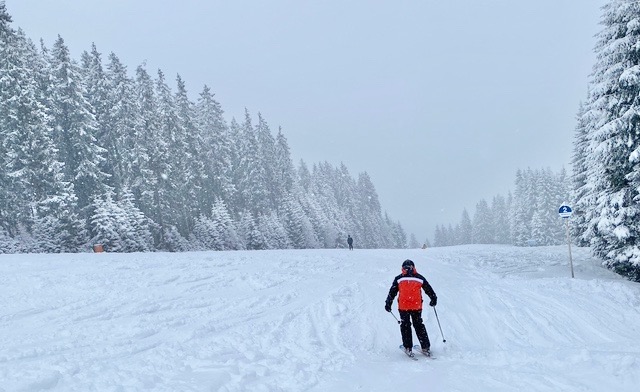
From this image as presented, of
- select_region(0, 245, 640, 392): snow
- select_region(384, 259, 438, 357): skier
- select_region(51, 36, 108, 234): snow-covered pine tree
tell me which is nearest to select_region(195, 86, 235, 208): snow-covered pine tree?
select_region(51, 36, 108, 234): snow-covered pine tree

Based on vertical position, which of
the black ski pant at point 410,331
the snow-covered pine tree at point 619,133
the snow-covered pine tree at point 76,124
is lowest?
the black ski pant at point 410,331

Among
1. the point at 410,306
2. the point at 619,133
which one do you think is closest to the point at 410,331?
the point at 410,306

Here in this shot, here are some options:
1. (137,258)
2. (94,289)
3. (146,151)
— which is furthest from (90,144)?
(94,289)

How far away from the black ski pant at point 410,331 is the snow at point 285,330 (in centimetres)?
33

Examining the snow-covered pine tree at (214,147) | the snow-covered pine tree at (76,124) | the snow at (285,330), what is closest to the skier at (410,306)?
the snow at (285,330)

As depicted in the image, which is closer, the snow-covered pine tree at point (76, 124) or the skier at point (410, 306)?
the skier at point (410, 306)

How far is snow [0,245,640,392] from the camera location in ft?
19.8

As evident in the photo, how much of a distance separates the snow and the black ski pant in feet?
1.10

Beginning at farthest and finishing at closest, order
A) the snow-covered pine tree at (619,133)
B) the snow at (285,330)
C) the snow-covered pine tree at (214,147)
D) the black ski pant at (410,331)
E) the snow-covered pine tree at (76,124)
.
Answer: the snow-covered pine tree at (214,147)
the snow-covered pine tree at (76,124)
the snow-covered pine tree at (619,133)
the black ski pant at (410,331)
the snow at (285,330)

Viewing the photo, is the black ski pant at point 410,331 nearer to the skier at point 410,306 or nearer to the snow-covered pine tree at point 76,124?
the skier at point 410,306

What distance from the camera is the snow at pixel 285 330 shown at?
6.02m

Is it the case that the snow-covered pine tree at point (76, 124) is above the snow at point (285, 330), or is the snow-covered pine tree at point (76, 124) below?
above

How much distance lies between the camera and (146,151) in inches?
1464

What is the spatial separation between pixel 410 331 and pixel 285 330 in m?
2.76
